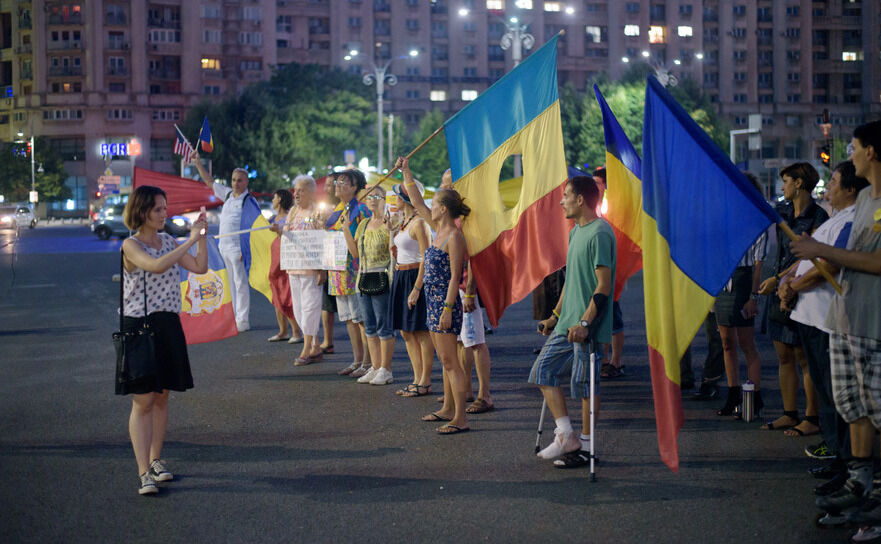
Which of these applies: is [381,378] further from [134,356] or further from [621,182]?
[134,356]

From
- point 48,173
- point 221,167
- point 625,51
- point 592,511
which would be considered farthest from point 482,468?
point 625,51

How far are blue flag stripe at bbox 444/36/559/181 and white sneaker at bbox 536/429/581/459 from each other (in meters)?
2.33

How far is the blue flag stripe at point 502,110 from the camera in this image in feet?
25.0

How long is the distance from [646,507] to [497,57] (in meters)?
110

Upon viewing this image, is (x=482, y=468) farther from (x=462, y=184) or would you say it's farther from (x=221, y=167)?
(x=221, y=167)

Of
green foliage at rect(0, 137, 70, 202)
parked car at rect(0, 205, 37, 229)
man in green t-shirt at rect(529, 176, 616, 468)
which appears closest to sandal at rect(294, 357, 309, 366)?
man in green t-shirt at rect(529, 176, 616, 468)

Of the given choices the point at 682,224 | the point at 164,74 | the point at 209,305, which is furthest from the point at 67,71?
the point at 682,224

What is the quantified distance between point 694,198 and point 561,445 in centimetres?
196

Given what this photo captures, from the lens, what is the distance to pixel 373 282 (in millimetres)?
9742

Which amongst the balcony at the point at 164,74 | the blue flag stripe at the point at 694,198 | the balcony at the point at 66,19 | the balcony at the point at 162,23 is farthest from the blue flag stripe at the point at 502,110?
the balcony at the point at 66,19

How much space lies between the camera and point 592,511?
5.63 meters

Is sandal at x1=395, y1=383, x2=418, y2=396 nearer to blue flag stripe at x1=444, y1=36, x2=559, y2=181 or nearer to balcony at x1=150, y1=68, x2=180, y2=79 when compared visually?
blue flag stripe at x1=444, y1=36, x2=559, y2=181

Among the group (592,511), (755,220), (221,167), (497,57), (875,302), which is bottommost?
(592,511)

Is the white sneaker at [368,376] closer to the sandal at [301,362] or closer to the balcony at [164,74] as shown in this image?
the sandal at [301,362]
